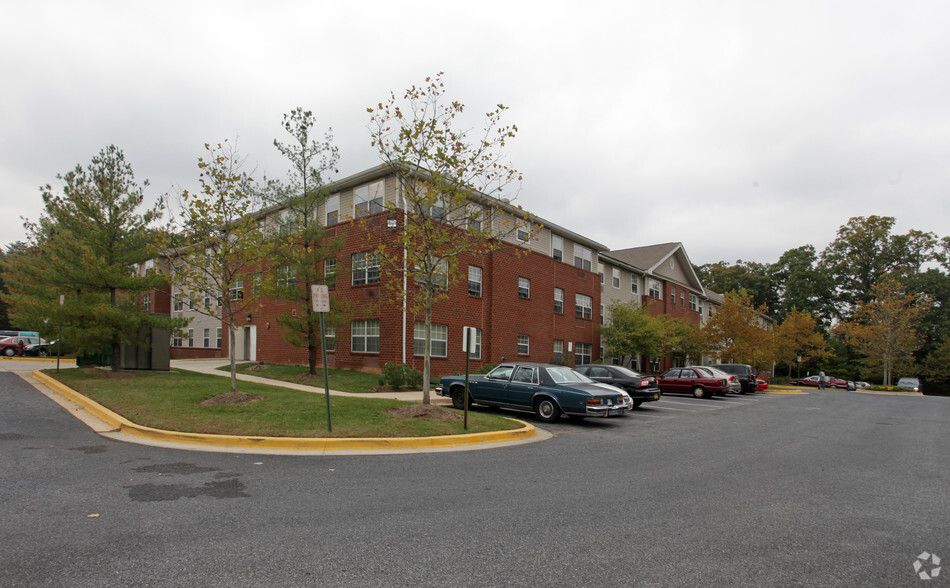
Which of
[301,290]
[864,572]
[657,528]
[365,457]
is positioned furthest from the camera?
[301,290]

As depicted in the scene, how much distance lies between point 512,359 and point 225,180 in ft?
59.9

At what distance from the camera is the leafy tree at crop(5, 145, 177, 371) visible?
55.3ft

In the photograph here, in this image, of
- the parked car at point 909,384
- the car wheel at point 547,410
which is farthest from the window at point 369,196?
the parked car at point 909,384

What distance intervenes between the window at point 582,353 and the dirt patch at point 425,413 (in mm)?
22903

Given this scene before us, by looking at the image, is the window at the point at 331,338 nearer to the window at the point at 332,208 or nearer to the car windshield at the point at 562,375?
the window at the point at 332,208

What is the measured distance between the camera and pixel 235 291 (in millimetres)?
30328

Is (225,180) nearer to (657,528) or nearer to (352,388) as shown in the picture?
(352,388)

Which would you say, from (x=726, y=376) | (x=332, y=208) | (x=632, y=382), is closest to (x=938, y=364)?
(x=726, y=376)

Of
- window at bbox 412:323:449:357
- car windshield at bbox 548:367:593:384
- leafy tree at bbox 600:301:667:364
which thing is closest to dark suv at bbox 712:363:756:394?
leafy tree at bbox 600:301:667:364

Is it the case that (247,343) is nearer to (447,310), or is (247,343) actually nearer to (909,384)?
(447,310)

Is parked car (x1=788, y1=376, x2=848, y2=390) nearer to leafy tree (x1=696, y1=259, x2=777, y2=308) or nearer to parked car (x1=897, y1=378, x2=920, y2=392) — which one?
parked car (x1=897, y1=378, x2=920, y2=392)

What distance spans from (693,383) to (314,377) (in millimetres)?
16892

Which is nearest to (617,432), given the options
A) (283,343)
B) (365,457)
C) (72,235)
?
(365,457)

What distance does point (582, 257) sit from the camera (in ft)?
116
